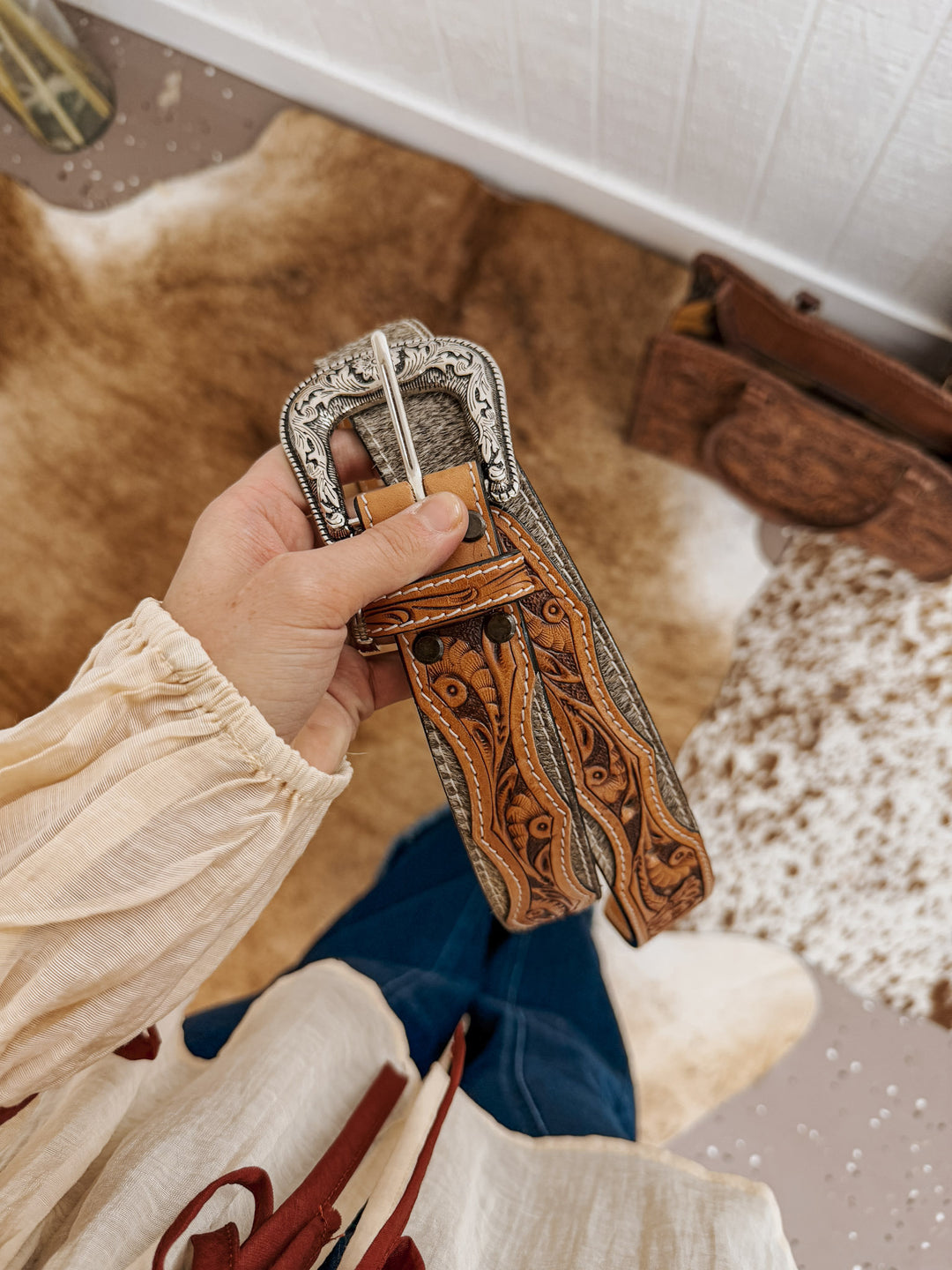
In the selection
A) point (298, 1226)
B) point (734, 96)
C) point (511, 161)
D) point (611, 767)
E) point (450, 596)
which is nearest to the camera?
point (298, 1226)

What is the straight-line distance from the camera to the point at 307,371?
1.01 m

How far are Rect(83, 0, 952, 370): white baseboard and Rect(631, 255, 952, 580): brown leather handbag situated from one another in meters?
0.12

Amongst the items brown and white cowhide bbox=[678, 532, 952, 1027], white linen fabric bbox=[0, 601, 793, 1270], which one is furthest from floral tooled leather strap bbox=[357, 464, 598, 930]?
brown and white cowhide bbox=[678, 532, 952, 1027]

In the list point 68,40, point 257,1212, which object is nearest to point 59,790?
point 257,1212

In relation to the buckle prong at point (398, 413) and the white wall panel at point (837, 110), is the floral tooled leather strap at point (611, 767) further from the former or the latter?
the white wall panel at point (837, 110)

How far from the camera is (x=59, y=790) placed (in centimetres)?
42

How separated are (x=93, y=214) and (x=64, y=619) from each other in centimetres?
60

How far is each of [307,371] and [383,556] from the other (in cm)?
65

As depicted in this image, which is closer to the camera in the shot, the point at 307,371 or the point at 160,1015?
the point at 160,1015

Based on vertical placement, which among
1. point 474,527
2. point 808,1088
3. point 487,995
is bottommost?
point 808,1088

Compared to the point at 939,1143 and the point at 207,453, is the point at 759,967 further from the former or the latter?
the point at 207,453

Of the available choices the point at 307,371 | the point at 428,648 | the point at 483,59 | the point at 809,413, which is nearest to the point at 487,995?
the point at 428,648

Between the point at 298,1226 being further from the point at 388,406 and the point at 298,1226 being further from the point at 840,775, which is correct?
the point at 840,775

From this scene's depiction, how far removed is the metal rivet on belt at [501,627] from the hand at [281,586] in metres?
0.06
